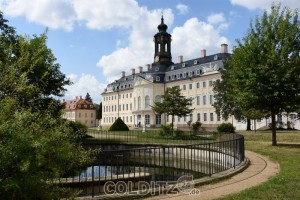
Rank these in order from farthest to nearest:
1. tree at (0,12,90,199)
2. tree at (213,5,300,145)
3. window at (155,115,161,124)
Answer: window at (155,115,161,124), tree at (213,5,300,145), tree at (0,12,90,199)

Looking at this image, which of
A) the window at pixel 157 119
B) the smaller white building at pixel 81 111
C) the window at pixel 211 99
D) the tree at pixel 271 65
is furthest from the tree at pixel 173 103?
the smaller white building at pixel 81 111

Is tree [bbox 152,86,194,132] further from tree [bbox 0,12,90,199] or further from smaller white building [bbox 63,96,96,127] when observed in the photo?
smaller white building [bbox 63,96,96,127]

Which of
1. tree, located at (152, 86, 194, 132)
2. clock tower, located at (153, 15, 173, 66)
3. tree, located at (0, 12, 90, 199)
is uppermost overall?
clock tower, located at (153, 15, 173, 66)

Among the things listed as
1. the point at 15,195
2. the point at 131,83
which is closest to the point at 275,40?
the point at 15,195

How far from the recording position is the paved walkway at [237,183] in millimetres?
8094

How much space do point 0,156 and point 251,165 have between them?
11230 millimetres

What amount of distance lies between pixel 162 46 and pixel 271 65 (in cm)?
5334

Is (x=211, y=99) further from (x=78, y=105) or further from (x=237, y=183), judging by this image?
(x=78, y=105)

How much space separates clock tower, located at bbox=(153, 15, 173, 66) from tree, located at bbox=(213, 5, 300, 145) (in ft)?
167

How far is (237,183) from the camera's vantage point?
9727 mm

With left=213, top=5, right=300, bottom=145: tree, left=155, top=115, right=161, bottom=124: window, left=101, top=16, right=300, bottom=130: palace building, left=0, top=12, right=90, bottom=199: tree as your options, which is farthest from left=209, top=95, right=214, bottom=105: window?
left=0, top=12, right=90, bottom=199: tree

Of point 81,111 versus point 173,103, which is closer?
point 173,103

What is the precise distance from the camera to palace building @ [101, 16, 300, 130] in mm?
59156

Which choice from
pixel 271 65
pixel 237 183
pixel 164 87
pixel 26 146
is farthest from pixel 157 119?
pixel 26 146
